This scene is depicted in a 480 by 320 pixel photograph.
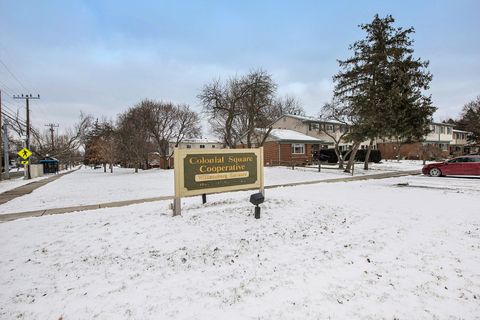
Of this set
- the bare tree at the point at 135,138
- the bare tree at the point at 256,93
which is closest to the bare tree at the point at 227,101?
the bare tree at the point at 256,93

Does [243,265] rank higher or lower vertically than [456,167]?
lower

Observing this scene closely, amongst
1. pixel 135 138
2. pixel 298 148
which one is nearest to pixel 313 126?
pixel 298 148

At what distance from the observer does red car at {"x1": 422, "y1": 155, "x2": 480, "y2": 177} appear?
17.4 metres

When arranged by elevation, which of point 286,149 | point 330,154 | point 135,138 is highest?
point 135,138

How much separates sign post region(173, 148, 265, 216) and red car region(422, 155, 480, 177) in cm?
1662

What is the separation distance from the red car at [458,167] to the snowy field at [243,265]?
1354 centimetres

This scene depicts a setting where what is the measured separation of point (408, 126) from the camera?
65.5 ft

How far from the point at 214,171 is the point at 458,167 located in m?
18.6

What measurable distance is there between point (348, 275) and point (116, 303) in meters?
3.45

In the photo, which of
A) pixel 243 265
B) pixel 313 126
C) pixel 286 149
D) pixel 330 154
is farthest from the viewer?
pixel 313 126

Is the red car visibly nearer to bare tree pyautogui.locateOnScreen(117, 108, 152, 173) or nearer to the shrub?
the shrub

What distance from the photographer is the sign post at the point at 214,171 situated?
7469 mm

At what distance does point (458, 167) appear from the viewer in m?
17.9

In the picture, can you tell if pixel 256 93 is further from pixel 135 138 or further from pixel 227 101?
pixel 135 138
